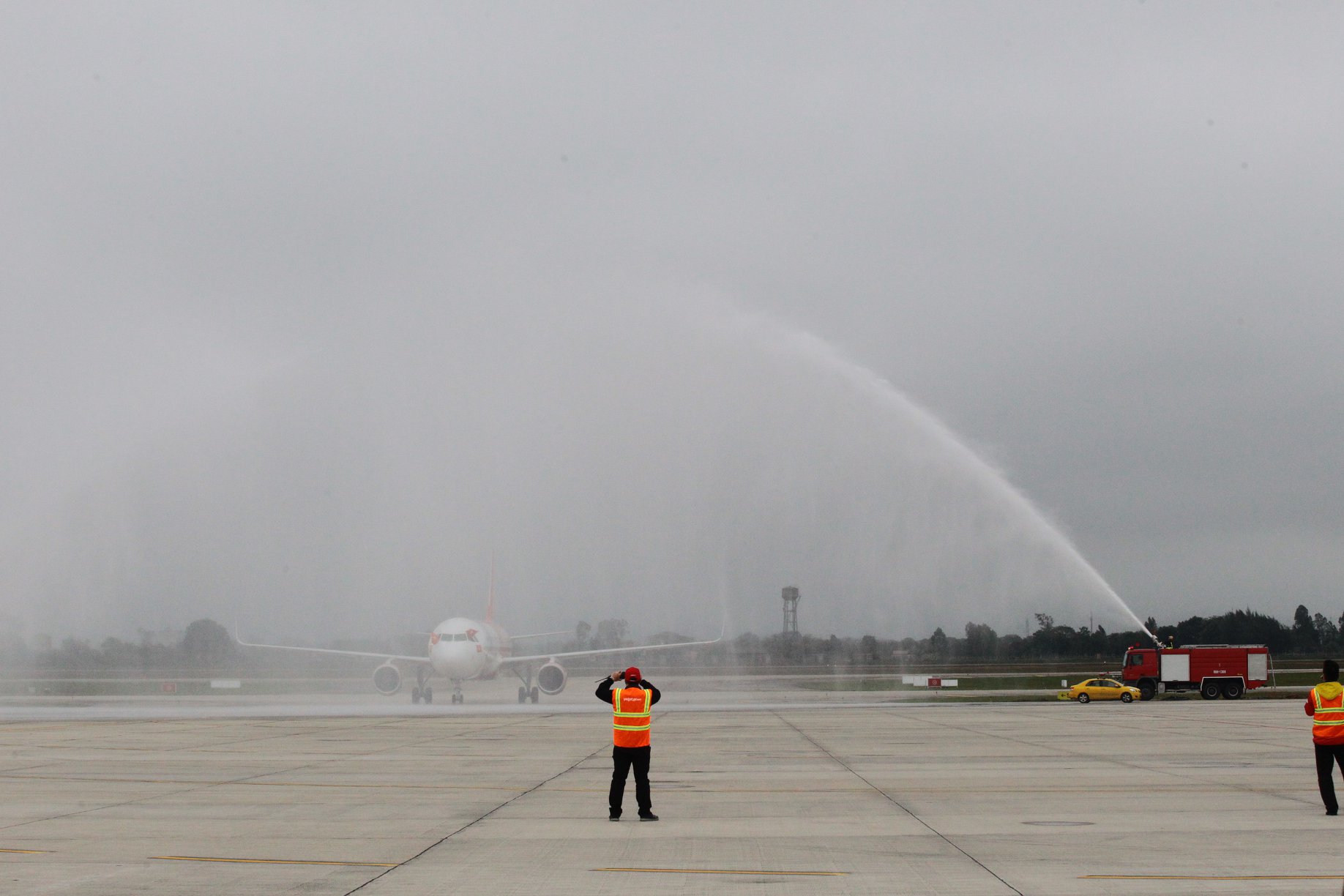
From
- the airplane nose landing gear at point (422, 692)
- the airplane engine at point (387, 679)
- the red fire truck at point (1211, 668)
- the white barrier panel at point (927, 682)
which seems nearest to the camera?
the red fire truck at point (1211, 668)

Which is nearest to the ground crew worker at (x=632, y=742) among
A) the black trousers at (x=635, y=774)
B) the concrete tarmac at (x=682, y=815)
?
the black trousers at (x=635, y=774)

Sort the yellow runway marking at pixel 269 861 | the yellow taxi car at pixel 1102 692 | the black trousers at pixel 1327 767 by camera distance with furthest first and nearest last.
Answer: the yellow taxi car at pixel 1102 692, the black trousers at pixel 1327 767, the yellow runway marking at pixel 269 861

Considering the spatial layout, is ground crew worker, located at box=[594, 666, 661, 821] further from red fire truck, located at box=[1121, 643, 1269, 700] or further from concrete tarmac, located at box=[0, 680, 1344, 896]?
red fire truck, located at box=[1121, 643, 1269, 700]

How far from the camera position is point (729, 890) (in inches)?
447

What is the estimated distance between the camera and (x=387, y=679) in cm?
5909

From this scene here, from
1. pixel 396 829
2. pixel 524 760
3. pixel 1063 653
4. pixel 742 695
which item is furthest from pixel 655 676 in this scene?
pixel 396 829

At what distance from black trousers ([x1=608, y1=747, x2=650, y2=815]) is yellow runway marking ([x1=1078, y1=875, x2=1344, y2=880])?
6495 millimetres

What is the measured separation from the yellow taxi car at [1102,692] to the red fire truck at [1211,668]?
2315 millimetres

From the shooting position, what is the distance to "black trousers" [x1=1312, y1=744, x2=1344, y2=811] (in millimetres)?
16422

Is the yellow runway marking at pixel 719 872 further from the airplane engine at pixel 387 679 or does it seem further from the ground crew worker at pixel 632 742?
the airplane engine at pixel 387 679

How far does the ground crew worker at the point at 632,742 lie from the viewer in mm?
16453

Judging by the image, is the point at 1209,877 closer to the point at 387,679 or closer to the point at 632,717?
the point at 632,717

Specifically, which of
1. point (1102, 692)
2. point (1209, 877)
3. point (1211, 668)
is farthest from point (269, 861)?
point (1211, 668)

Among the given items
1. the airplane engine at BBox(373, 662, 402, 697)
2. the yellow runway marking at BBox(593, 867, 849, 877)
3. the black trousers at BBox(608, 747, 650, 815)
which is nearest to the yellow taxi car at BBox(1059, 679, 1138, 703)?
the airplane engine at BBox(373, 662, 402, 697)
